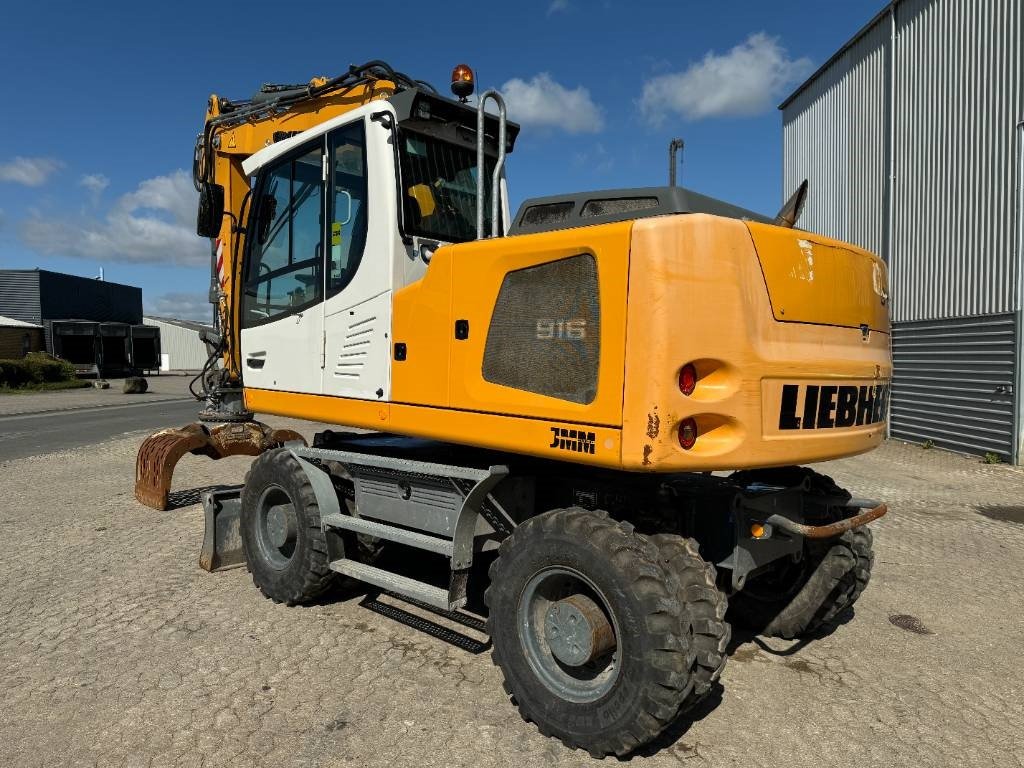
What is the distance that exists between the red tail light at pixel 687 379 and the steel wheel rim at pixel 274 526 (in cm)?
303

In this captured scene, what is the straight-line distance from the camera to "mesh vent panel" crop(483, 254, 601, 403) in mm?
3062

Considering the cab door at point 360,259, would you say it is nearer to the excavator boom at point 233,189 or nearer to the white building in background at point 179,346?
the excavator boom at point 233,189

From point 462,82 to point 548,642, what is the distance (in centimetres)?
337

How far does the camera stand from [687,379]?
9.37 feet

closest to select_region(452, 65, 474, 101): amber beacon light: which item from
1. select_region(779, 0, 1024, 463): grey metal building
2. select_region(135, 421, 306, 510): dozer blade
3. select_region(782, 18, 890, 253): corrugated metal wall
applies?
select_region(135, 421, 306, 510): dozer blade

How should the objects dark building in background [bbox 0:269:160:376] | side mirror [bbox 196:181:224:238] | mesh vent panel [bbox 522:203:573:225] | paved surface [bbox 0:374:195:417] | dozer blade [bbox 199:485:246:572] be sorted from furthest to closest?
dark building in background [bbox 0:269:160:376], paved surface [bbox 0:374:195:417], dozer blade [bbox 199:485:246:572], side mirror [bbox 196:181:224:238], mesh vent panel [bbox 522:203:573:225]

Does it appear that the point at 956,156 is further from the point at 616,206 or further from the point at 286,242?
the point at 286,242

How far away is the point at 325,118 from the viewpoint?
5410 millimetres

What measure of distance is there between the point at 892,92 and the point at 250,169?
13417mm

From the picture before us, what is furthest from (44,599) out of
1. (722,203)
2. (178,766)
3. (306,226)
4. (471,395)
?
(722,203)

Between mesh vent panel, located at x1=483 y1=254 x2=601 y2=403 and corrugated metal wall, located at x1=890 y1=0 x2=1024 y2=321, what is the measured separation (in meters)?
10.9

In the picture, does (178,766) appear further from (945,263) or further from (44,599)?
(945,263)

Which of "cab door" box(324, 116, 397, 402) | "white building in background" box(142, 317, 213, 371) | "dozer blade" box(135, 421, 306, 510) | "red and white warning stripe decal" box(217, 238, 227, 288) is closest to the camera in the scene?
"cab door" box(324, 116, 397, 402)

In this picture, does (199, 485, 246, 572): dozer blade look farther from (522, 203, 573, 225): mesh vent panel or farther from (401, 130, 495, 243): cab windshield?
(522, 203, 573, 225): mesh vent panel
